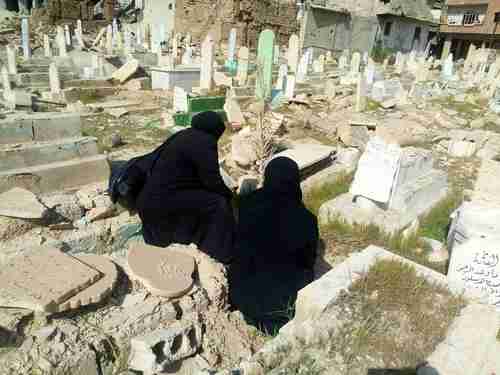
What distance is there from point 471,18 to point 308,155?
37414 millimetres

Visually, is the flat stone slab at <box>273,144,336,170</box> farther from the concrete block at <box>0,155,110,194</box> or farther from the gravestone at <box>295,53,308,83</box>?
the gravestone at <box>295,53,308,83</box>

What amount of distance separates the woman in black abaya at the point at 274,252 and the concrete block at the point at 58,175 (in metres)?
2.12

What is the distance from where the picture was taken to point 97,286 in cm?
237

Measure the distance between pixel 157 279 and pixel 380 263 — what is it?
1591 millimetres

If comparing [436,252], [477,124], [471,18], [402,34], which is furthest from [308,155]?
[471,18]

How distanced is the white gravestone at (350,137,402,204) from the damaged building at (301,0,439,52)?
2288 cm

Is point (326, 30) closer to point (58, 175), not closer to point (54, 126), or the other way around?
point (54, 126)

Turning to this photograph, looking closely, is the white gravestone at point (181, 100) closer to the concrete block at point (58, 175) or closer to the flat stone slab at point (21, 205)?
the concrete block at point (58, 175)

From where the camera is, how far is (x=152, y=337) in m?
2.21

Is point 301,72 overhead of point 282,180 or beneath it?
overhead

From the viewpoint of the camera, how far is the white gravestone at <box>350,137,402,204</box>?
402 centimetres

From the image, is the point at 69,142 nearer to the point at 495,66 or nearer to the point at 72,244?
the point at 72,244

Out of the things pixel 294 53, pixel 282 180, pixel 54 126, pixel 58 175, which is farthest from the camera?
pixel 294 53

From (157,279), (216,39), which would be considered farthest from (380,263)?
(216,39)
